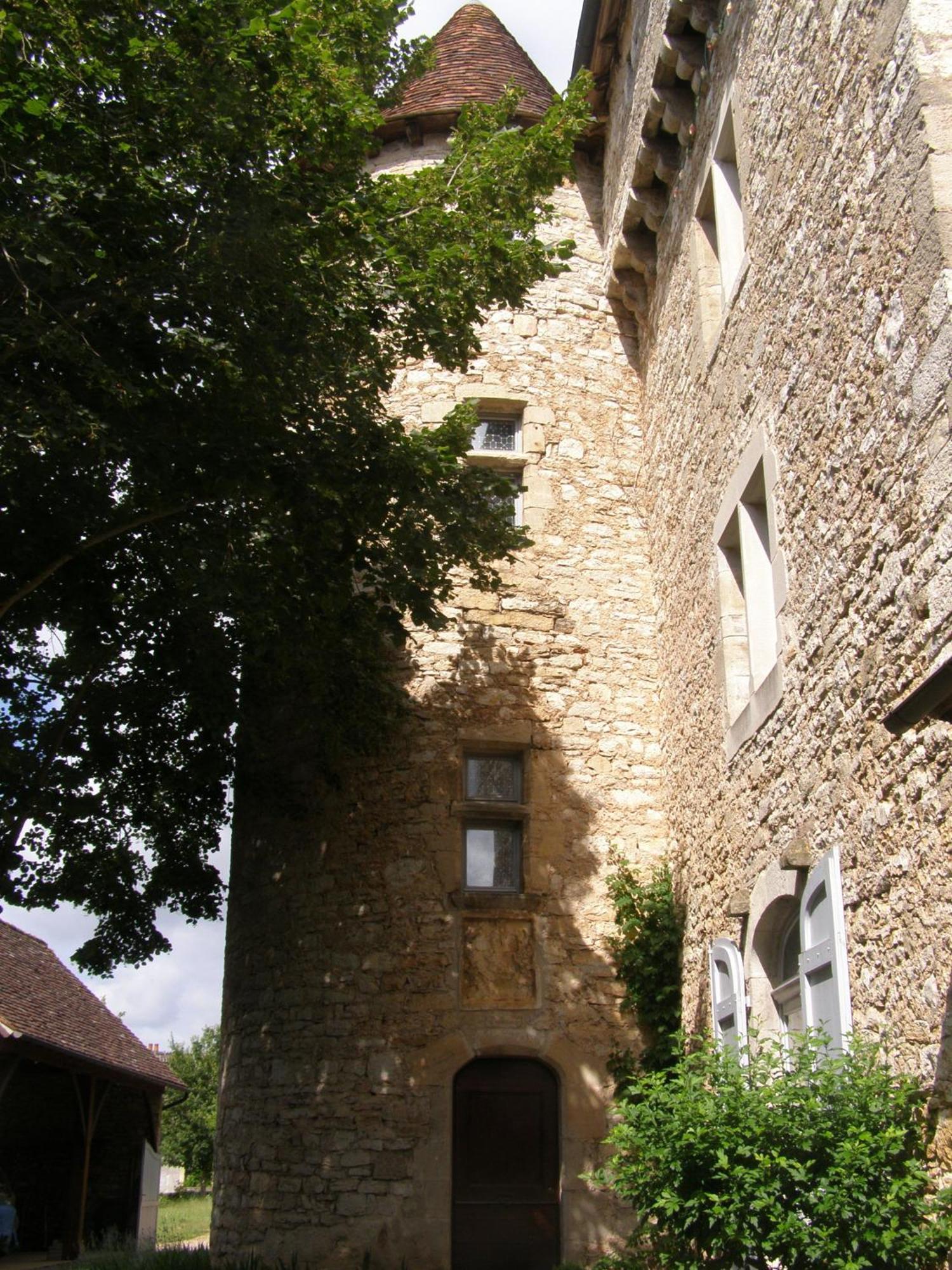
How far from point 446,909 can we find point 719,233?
5054 millimetres

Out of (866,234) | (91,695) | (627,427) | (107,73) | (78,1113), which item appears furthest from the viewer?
(78,1113)

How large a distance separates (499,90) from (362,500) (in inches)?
299

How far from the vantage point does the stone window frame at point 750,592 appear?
6.23 metres

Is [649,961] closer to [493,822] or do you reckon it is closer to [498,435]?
[493,822]

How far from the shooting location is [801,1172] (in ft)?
13.6

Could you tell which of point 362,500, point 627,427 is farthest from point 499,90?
point 362,500

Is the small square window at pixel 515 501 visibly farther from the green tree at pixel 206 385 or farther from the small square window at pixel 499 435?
the green tree at pixel 206 385

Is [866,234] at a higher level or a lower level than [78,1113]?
higher

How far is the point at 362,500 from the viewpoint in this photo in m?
7.33

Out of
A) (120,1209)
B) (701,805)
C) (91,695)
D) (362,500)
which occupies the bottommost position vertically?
(120,1209)

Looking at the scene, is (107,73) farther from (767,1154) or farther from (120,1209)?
(120,1209)

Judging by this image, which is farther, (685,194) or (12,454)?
(685,194)

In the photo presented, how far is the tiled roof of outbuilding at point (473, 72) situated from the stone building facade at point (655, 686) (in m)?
0.26

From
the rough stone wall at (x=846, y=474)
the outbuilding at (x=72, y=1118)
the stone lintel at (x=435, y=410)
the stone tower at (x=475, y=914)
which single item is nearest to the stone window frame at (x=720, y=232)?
the rough stone wall at (x=846, y=474)
